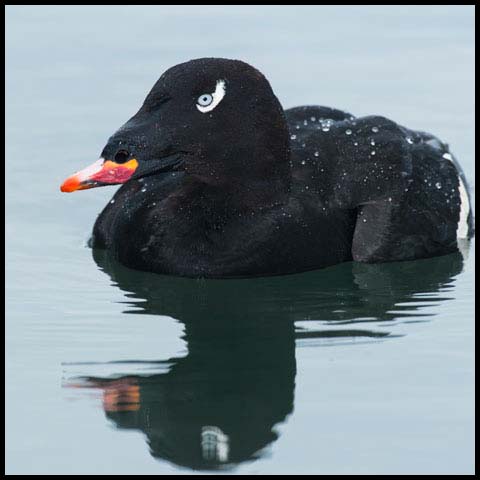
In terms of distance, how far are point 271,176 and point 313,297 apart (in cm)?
75

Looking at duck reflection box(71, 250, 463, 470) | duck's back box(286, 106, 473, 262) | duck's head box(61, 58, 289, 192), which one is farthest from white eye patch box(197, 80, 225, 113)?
duck reflection box(71, 250, 463, 470)

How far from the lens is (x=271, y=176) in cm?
1062

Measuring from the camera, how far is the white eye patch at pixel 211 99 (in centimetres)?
1034

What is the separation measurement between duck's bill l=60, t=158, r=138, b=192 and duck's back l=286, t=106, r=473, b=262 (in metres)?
1.18

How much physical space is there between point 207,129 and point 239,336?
4.33ft

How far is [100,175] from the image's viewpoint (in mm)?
9969

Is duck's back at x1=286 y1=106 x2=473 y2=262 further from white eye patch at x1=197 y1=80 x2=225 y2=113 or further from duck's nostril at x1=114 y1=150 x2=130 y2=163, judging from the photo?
duck's nostril at x1=114 y1=150 x2=130 y2=163

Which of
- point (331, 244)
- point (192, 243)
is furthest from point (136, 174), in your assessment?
point (331, 244)

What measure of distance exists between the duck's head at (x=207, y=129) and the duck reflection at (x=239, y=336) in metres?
0.69

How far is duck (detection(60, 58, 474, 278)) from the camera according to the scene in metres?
10.3

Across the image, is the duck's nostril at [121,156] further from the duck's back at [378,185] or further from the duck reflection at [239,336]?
the duck's back at [378,185]

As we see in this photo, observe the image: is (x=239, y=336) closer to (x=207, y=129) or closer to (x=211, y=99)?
(x=207, y=129)

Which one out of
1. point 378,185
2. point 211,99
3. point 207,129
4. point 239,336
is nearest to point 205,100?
point 211,99

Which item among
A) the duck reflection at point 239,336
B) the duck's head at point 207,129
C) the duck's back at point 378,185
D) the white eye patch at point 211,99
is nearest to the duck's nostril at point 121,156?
the duck's head at point 207,129
